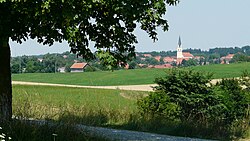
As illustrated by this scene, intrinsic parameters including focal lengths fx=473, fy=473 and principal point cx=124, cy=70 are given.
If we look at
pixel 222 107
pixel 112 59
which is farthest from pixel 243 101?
pixel 112 59

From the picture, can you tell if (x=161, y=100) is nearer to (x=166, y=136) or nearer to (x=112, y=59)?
(x=166, y=136)

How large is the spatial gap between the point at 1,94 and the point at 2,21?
2319mm

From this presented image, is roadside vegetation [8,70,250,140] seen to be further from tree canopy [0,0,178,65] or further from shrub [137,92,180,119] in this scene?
tree canopy [0,0,178,65]

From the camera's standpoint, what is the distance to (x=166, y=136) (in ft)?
39.0

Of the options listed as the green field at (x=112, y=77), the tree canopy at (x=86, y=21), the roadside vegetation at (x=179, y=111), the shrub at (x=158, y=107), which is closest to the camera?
the tree canopy at (x=86, y=21)

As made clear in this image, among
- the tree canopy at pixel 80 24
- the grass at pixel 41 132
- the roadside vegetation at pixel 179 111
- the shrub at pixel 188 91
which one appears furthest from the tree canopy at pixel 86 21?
the shrub at pixel 188 91

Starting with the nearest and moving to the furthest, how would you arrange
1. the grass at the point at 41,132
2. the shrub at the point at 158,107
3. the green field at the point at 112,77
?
the grass at the point at 41,132 → the shrub at the point at 158,107 → the green field at the point at 112,77

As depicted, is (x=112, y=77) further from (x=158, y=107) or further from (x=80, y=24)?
(x=80, y=24)

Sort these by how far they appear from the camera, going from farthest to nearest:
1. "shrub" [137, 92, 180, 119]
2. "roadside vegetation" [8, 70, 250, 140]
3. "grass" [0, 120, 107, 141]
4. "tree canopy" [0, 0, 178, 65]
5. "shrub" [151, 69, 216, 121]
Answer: "shrub" [151, 69, 216, 121] < "shrub" [137, 92, 180, 119] < "roadside vegetation" [8, 70, 250, 140] < "grass" [0, 120, 107, 141] < "tree canopy" [0, 0, 178, 65]

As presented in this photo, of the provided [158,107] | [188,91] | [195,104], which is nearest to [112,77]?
[188,91]

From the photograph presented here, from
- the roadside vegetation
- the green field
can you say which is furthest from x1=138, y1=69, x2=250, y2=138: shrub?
the green field

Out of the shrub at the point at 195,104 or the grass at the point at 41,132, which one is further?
the shrub at the point at 195,104

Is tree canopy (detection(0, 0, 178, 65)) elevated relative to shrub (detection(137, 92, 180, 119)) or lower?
elevated

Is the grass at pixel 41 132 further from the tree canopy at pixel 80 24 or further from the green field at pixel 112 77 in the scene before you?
the green field at pixel 112 77
